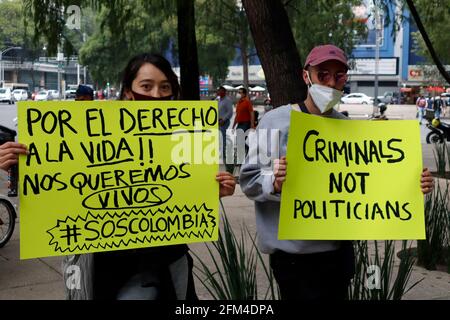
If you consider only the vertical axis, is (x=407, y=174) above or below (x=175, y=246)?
above

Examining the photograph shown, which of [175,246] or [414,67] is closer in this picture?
[175,246]

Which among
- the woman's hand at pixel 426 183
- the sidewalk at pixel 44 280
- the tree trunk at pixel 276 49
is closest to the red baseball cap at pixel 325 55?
the woman's hand at pixel 426 183

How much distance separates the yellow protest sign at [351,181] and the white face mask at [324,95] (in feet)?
0.21

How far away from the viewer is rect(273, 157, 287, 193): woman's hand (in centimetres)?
239

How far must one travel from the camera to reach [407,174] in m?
2.59

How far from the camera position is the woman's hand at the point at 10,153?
218 centimetres

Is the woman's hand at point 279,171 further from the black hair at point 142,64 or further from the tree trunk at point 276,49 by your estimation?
the tree trunk at point 276,49

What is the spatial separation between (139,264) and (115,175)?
361mm

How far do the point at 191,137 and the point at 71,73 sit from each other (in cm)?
9307

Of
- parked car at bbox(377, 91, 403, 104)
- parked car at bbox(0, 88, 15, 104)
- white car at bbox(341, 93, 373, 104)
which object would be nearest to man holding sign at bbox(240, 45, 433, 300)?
parked car at bbox(0, 88, 15, 104)

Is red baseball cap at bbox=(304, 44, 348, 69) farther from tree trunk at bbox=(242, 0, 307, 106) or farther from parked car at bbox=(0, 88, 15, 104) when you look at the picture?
parked car at bbox=(0, 88, 15, 104)

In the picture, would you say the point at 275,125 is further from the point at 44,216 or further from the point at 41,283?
the point at 41,283

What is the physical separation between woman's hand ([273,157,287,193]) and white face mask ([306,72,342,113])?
30 cm
